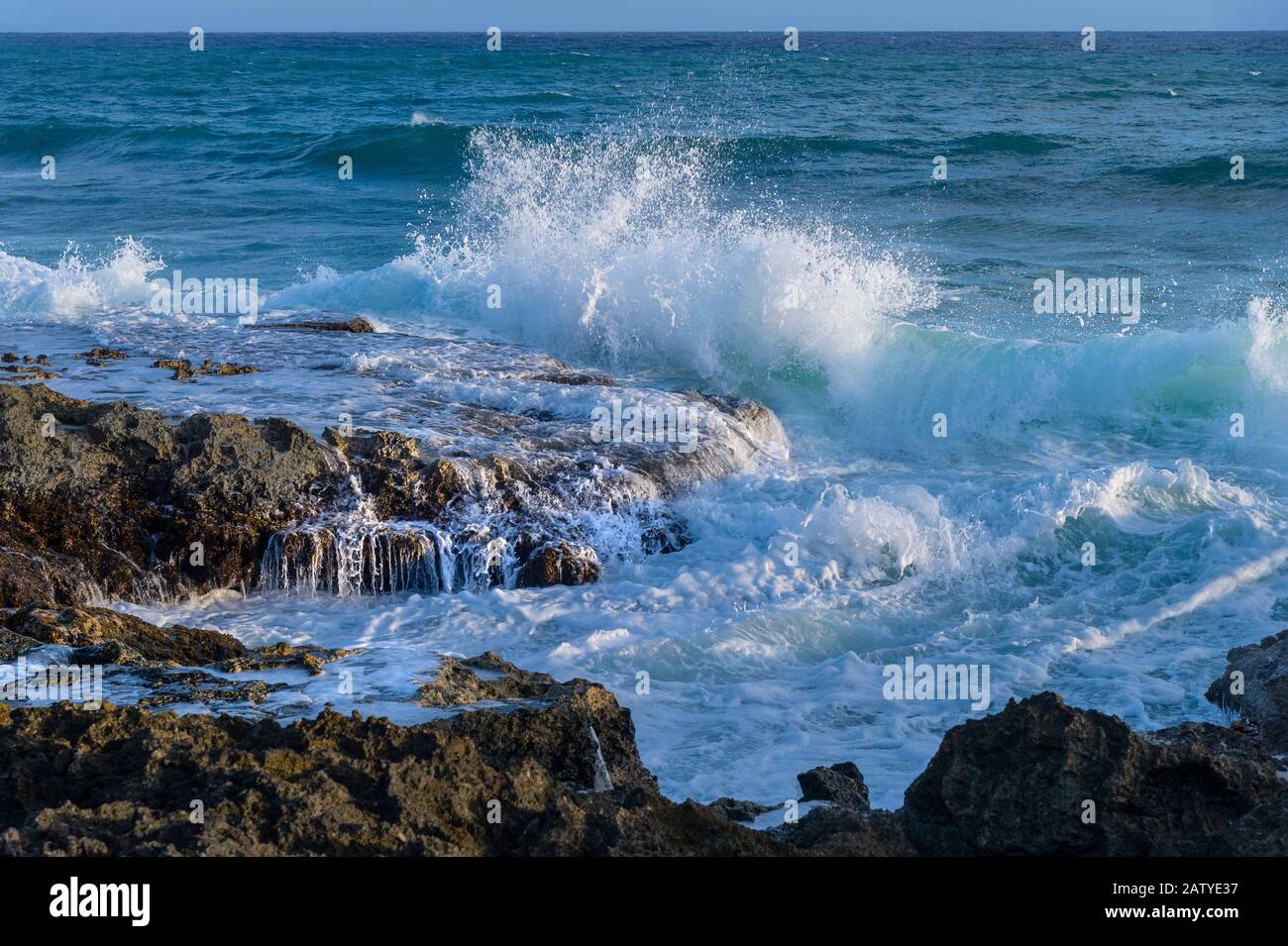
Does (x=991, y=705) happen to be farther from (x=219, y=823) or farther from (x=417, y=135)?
(x=417, y=135)

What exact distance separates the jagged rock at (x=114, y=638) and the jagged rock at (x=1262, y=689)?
4304 mm

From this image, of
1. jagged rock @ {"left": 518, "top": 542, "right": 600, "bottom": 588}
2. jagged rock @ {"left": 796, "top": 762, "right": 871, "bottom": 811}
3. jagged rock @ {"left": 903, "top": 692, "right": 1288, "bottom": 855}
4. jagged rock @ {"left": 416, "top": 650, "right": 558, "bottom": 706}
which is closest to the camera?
jagged rock @ {"left": 903, "top": 692, "right": 1288, "bottom": 855}

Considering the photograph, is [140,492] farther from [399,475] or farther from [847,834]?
[847,834]

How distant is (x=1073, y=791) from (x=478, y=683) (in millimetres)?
2270

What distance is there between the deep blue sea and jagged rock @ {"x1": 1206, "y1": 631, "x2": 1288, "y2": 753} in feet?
0.88

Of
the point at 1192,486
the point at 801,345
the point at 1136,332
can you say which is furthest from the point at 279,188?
the point at 1192,486

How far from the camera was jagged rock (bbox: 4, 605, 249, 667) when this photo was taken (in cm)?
505

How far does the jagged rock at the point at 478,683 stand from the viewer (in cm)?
475

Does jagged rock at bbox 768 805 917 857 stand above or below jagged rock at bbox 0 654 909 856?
below

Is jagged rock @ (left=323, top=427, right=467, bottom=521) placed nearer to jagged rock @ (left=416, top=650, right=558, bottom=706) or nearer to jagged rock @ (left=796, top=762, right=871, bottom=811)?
jagged rock @ (left=416, top=650, right=558, bottom=706)
